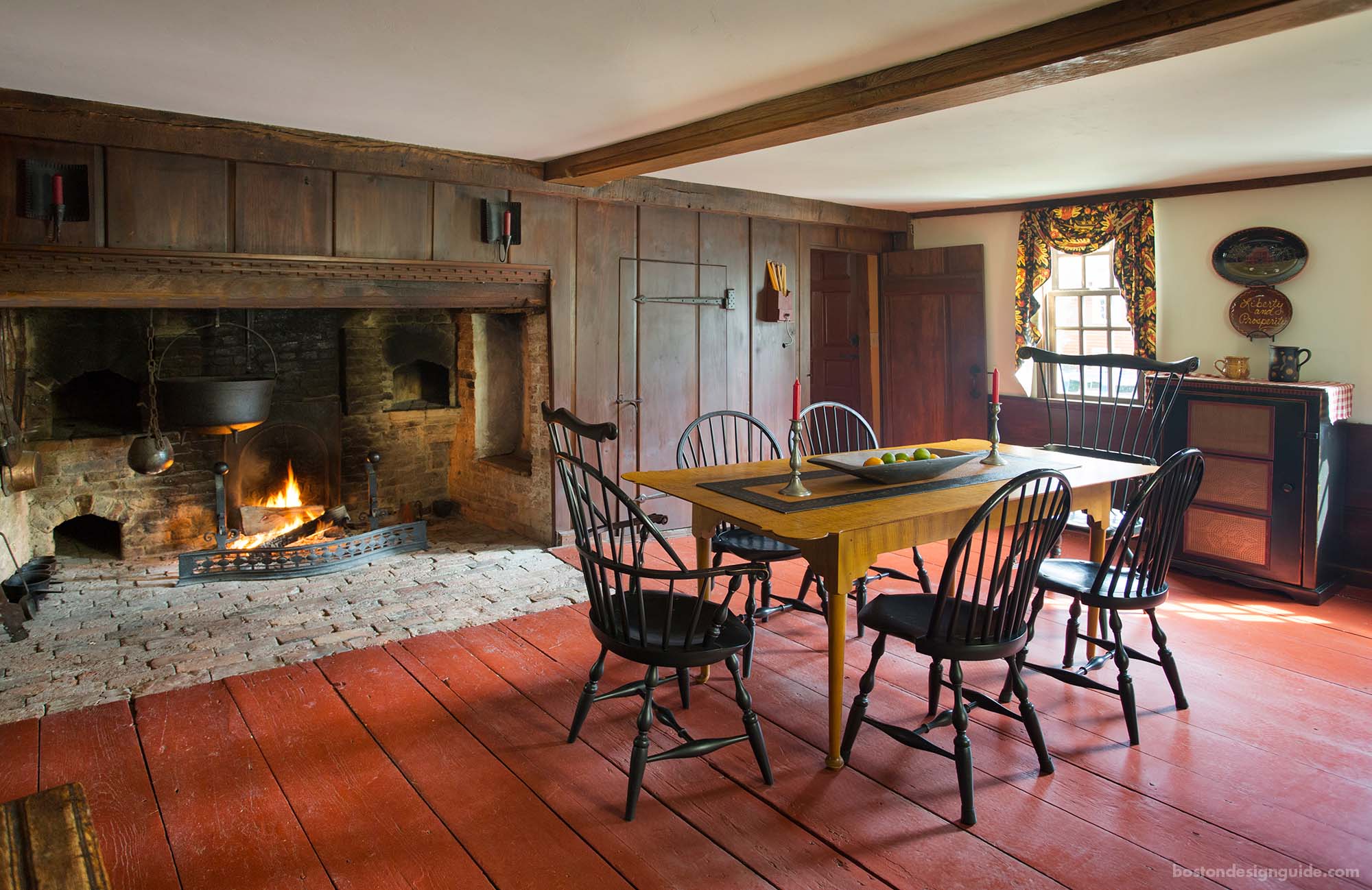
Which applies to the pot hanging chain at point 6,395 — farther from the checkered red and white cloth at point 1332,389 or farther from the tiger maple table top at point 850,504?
the checkered red and white cloth at point 1332,389

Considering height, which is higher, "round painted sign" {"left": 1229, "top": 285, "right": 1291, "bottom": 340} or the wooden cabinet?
"round painted sign" {"left": 1229, "top": 285, "right": 1291, "bottom": 340}

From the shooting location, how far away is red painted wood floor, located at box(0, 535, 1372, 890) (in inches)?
88.4

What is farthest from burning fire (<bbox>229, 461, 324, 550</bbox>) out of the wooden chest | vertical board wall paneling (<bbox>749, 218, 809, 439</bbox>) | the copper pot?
the wooden chest

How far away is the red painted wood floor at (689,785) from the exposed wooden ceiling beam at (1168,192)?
2.73 m

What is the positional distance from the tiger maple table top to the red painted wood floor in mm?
750

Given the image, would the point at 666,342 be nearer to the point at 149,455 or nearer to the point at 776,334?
the point at 776,334

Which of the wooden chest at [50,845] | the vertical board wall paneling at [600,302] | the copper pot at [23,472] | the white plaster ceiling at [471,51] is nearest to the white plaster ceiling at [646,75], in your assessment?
the white plaster ceiling at [471,51]

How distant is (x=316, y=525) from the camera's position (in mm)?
5352

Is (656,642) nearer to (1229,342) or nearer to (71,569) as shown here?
(71,569)

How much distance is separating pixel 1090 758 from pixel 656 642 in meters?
1.45

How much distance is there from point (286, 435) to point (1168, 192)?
5565mm

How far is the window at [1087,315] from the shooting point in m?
5.86

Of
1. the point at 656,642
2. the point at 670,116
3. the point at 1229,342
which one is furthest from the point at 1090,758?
the point at 1229,342

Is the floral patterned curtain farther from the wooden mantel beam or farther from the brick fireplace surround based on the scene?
the brick fireplace surround
